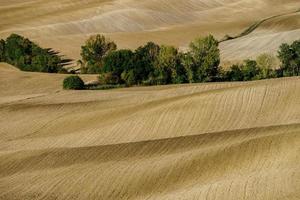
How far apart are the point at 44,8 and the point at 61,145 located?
334 feet

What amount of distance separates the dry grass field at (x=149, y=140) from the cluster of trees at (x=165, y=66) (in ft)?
17.6

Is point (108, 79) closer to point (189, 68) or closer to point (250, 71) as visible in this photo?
point (189, 68)

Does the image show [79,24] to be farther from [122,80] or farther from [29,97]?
[29,97]

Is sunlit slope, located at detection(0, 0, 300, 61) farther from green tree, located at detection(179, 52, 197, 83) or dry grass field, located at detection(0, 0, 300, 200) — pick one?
green tree, located at detection(179, 52, 197, 83)

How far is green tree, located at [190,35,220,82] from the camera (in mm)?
81188

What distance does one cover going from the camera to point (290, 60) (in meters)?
81.6

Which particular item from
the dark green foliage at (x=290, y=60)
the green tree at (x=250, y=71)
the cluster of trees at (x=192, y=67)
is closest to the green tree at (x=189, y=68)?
the cluster of trees at (x=192, y=67)

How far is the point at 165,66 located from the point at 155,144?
35560mm

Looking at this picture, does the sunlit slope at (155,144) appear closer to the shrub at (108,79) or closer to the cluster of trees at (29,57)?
the shrub at (108,79)

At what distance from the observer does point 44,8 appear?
486 feet

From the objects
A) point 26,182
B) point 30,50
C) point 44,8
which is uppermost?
point 44,8

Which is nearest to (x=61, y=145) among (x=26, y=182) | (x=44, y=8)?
(x=26, y=182)

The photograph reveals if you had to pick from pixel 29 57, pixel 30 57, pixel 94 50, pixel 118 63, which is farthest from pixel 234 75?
pixel 30 57

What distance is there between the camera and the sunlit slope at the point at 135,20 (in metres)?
119
